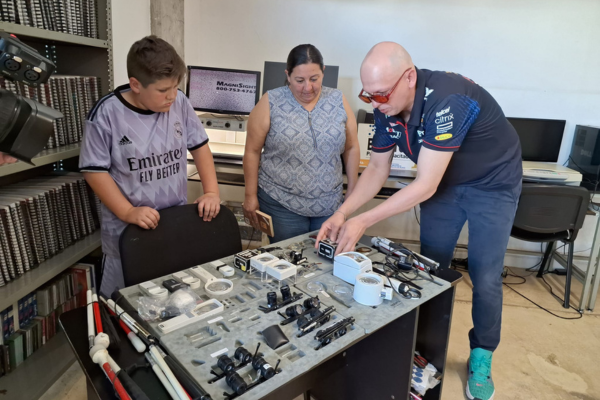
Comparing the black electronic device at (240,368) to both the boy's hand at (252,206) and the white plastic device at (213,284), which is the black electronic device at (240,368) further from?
the boy's hand at (252,206)

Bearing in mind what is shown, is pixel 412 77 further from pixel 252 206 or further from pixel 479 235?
pixel 252 206

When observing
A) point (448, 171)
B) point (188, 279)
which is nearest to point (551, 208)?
point (448, 171)

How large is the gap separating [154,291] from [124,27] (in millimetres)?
1699

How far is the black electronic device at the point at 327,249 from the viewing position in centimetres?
139

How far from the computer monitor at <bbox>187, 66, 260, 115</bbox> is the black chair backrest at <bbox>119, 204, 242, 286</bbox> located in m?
1.26

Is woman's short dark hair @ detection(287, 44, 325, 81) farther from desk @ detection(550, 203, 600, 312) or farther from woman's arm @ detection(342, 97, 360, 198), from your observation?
desk @ detection(550, 203, 600, 312)

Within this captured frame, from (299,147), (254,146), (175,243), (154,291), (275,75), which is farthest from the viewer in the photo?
(275,75)

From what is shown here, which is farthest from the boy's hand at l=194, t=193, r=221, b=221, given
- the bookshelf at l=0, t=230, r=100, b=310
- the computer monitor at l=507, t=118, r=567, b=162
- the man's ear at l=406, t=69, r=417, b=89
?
the computer monitor at l=507, t=118, r=567, b=162

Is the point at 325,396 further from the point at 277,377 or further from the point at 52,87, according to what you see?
the point at 52,87

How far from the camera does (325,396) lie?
5.34ft

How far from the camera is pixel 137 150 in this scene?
1.48 metres

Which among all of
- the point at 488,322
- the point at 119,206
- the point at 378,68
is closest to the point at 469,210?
the point at 488,322

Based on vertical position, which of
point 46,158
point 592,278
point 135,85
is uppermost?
point 135,85

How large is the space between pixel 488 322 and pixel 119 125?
1697mm
